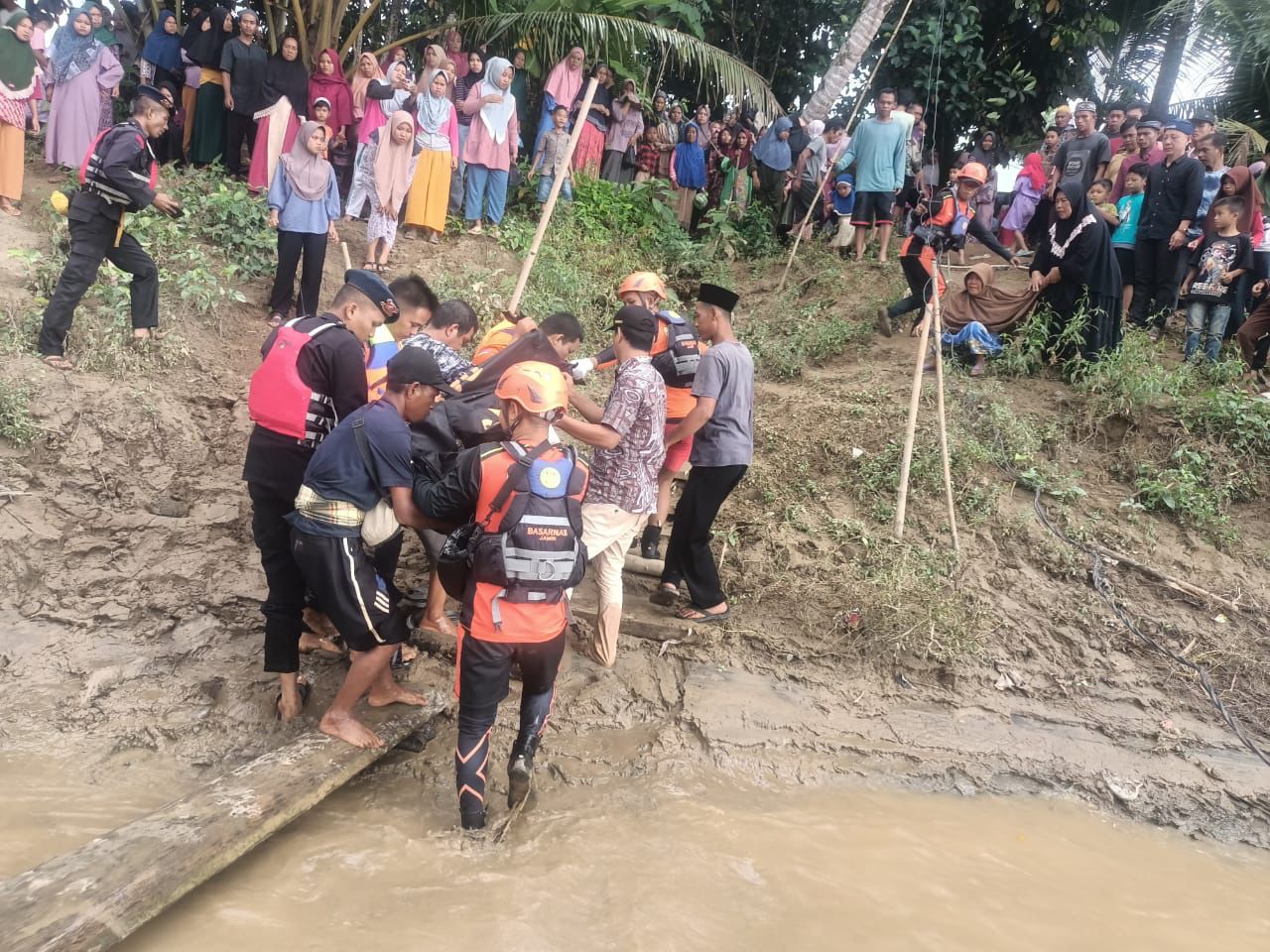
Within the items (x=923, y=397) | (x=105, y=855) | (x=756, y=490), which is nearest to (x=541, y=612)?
(x=105, y=855)

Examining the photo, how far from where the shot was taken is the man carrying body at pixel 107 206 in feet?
18.8

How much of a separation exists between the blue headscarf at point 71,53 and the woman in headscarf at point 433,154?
3248 mm

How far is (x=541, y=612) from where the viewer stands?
3529mm

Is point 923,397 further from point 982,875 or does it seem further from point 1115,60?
point 1115,60

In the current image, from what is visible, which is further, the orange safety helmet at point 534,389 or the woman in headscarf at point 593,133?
the woman in headscarf at point 593,133

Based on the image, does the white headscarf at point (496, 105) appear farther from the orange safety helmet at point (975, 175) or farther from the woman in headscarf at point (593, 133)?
the orange safety helmet at point (975, 175)

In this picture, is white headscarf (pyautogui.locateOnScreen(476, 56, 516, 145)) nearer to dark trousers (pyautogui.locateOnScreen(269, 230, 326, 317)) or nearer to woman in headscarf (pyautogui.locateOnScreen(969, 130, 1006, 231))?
dark trousers (pyautogui.locateOnScreen(269, 230, 326, 317))

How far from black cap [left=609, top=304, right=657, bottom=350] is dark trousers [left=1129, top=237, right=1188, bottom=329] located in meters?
5.78

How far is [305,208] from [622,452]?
422cm

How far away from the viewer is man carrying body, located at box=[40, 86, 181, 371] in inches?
226

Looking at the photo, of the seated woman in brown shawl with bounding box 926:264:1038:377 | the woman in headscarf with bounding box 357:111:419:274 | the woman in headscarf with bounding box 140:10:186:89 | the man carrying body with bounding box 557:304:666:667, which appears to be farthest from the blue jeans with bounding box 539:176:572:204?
the man carrying body with bounding box 557:304:666:667

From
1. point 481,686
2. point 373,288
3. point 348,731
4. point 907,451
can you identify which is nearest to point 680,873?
point 481,686

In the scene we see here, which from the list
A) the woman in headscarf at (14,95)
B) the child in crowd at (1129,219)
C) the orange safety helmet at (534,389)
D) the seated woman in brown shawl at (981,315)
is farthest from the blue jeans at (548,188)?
the orange safety helmet at (534,389)

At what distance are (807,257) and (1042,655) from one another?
656 cm
